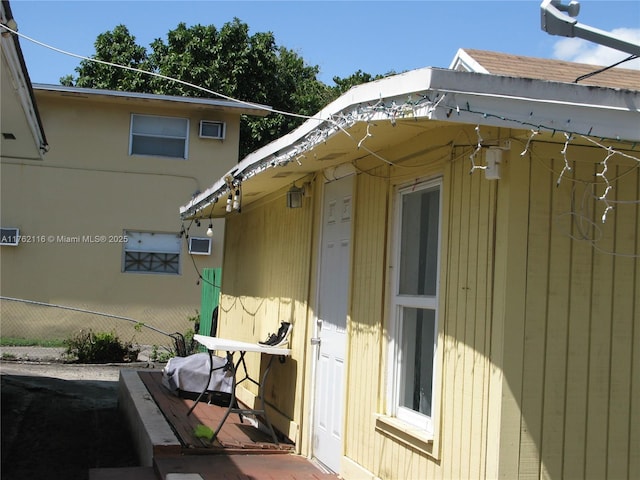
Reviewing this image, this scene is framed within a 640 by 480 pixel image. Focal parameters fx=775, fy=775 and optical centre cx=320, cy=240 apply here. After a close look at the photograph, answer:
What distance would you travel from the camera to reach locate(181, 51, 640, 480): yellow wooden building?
391cm

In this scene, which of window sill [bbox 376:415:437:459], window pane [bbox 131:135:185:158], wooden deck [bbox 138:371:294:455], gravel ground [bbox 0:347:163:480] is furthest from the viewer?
window pane [bbox 131:135:185:158]

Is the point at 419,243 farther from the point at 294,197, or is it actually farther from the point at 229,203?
the point at 229,203

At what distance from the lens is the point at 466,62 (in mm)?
8891

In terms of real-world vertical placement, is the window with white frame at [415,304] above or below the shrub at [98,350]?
above

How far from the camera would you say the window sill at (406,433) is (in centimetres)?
467

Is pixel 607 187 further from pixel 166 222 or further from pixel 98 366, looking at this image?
pixel 166 222

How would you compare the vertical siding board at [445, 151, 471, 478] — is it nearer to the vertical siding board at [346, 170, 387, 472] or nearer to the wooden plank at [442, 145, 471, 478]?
the wooden plank at [442, 145, 471, 478]

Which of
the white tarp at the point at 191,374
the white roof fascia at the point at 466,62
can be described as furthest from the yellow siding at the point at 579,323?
the white tarp at the point at 191,374

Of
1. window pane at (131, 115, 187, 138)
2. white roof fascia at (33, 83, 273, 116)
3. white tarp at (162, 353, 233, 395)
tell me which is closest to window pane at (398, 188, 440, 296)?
white tarp at (162, 353, 233, 395)

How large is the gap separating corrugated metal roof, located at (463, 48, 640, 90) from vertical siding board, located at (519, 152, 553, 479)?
142 inches

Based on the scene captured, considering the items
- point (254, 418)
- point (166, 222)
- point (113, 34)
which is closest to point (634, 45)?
point (254, 418)

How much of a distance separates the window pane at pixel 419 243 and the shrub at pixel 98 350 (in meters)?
11.0

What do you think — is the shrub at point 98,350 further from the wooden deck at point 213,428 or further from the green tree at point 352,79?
the green tree at point 352,79

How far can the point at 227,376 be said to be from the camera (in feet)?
29.0
